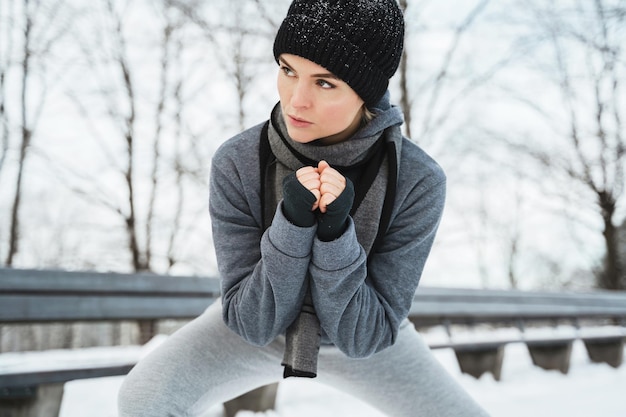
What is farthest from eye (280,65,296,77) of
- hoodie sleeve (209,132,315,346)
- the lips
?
hoodie sleeve (209,132,315,346)

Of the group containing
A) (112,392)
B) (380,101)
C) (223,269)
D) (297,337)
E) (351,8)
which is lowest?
(112,392)

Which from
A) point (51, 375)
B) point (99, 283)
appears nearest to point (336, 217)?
point (51, 375)

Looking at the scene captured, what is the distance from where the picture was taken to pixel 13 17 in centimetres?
848

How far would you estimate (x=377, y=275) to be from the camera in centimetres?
177

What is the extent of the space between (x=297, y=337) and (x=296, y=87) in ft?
2.51

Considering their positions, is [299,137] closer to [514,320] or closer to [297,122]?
[297,122]

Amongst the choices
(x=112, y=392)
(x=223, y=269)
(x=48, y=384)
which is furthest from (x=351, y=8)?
(x=112, y=392)

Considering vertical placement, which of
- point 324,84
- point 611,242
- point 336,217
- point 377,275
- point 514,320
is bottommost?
point 611,242

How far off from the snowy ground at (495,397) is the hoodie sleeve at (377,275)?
1802mm

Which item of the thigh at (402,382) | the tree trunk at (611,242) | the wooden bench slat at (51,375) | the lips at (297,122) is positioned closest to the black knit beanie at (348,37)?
the lips at (297,122)

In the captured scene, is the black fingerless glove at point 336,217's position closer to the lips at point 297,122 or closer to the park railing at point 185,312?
the lips at point 297,122

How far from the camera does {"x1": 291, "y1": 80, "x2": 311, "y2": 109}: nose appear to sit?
5.08ft

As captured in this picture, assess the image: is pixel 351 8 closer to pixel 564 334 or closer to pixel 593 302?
pixel 564 334

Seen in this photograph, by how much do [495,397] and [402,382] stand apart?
284 cm
